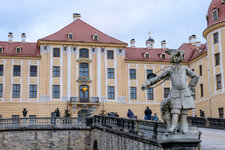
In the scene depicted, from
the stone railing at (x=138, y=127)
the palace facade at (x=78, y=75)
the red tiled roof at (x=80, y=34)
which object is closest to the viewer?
the stone railing at (x=138, y=127)

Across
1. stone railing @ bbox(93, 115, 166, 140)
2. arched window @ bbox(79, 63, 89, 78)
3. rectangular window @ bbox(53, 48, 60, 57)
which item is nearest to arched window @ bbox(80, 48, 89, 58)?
arched window @ bbox(79, 63, 89, 78)

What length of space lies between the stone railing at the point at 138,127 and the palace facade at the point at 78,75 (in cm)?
2158

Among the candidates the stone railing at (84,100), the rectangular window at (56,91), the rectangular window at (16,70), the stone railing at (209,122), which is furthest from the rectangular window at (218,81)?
the rectangular window at (16,70)

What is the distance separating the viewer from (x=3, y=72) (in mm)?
44500

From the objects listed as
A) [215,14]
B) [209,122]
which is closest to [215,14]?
[215,14]

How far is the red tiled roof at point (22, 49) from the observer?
148 feet

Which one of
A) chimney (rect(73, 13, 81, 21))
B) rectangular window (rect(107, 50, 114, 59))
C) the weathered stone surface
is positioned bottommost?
the weathered stone surface

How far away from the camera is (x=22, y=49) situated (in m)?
46.7

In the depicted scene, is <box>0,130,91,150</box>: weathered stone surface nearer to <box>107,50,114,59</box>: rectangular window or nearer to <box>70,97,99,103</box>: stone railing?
<box>70,97,99,103</box>: stone railing

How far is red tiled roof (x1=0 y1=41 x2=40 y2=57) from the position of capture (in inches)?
1780

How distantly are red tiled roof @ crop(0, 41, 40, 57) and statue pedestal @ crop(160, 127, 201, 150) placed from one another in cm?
3860

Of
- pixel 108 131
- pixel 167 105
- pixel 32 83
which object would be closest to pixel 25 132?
pixel 108 131

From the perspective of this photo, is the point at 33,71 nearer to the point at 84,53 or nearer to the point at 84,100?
the point at 84,53

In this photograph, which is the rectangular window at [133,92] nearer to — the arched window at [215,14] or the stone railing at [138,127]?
the arched window at [215,14]
